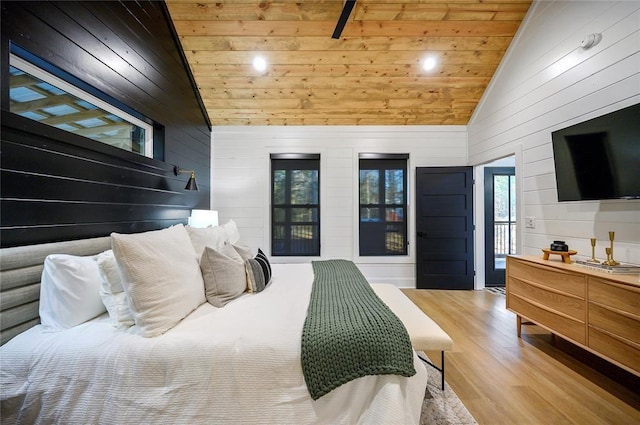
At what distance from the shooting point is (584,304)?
5.89 feet

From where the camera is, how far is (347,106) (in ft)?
12.0

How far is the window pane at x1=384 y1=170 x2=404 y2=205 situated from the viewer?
4211 millimetres

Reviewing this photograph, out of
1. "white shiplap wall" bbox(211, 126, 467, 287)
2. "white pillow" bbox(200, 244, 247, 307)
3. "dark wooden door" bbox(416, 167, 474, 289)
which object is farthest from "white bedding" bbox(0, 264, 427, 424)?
"dark wooden door" bbox(416, 167, 474, 289)

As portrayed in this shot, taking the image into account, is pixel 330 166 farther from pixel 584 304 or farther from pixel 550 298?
pixel 584 304

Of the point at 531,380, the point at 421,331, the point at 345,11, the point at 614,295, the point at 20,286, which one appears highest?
the point at 345,11

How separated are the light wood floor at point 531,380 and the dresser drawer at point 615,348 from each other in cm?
30

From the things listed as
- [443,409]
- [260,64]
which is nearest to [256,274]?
[443,409]

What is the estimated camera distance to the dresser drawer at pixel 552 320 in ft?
6.01

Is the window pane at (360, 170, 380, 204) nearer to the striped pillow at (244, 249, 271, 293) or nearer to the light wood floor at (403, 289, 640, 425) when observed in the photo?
the light wood floor at (403, 289, 640, 425)

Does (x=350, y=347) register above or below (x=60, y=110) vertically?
below

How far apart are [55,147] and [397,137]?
3871mm

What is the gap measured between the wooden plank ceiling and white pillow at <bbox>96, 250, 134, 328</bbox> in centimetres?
273

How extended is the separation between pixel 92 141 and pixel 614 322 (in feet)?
12.1

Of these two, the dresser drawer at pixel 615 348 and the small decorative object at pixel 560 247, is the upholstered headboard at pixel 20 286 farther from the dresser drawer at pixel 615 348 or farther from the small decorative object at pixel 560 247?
the small decorative object at pixel 560 247
